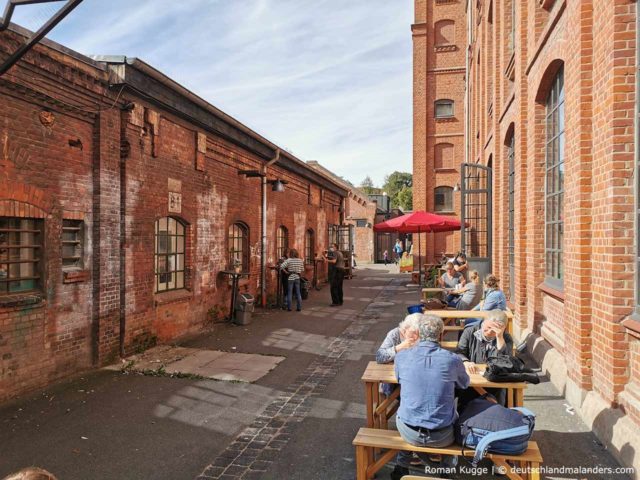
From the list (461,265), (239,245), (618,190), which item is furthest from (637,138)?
(239,245)

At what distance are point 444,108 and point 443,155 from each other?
2490 mm

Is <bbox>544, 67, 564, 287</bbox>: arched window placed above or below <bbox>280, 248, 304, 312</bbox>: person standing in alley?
above

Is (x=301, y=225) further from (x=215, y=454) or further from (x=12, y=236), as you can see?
(x=215, y=454)

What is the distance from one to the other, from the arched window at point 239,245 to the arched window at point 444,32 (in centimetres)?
1874

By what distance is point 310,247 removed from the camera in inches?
746

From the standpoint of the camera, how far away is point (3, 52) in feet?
18.1

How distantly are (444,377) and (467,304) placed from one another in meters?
5.31

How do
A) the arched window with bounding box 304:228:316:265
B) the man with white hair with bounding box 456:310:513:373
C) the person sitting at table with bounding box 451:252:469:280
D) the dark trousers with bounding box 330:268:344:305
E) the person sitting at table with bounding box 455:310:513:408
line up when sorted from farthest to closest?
the arched window with bounding box 304:228:316:265
the dark trousers with bounding box 330:268:344:305
the person sitting at table with bounding box 451:252:469:280
the man with white hair with bounding box 456:310:513:373
the person sitting at table with bounding box 455:310:513:408

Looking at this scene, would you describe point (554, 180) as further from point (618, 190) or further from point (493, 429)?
point (493, 429)

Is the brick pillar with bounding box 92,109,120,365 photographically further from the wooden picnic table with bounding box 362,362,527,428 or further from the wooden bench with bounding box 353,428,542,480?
the wooden bench with bounding box 353,428,542,480

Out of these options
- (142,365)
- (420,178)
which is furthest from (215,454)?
(420,178)

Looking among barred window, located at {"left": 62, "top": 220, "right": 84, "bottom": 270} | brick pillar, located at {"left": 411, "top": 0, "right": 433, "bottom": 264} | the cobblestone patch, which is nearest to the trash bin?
the cobblestone patch

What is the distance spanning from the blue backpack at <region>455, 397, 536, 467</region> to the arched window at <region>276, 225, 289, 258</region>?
11.6 meters

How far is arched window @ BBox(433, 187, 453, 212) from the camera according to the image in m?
26.0
